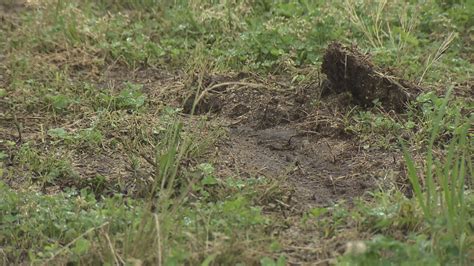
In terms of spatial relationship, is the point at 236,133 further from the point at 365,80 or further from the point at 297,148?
the point at 365,80

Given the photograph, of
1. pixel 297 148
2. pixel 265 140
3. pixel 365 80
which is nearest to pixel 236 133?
pixel 265 140

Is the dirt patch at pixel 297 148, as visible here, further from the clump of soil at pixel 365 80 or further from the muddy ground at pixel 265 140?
the clump of soil at pixel 365 80

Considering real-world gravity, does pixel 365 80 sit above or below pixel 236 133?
above

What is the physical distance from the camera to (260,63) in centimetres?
577

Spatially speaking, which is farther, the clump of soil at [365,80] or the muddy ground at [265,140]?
the clump of soil at [365,80]

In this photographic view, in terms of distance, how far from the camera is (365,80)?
511 cm

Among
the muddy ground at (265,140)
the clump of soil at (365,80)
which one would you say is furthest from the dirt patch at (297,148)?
the clump of soil at (365,80)

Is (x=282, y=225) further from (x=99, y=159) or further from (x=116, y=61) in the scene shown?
(x=116, y=61)

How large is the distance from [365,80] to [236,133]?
0.75 meters

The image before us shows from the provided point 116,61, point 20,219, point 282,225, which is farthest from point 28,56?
point 282,225

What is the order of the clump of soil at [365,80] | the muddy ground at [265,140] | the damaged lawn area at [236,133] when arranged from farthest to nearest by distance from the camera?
the clump of soil at [365,80] < the muddy ground at [265,140] < the damaged lawn area at [236,133]

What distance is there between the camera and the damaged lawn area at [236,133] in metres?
3.60

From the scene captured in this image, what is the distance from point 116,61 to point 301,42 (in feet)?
3.82

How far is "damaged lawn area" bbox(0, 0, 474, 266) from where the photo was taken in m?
3.60
